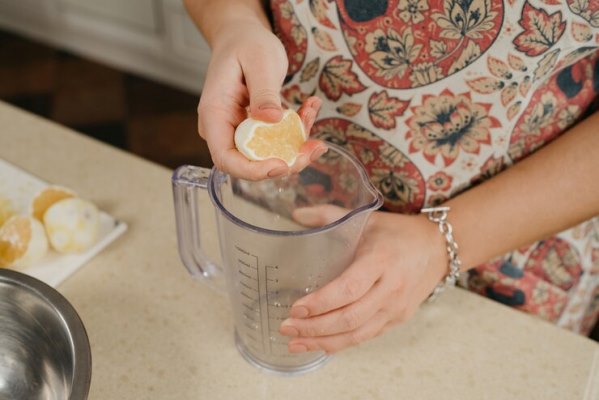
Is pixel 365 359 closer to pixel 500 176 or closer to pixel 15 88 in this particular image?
pixel 500 176

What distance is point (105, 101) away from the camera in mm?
2357

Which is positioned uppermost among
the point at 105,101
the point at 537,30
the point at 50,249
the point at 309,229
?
the point at 537,30

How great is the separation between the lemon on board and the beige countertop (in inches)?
1.3

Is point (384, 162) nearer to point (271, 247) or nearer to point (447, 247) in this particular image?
point (447, 247)

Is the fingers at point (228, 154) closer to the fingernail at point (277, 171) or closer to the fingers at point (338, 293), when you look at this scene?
the fingernail at point (277, 171)

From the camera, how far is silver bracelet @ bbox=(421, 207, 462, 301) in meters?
0.64

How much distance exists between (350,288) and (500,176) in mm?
265

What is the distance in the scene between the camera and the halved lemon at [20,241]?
2.13 feet

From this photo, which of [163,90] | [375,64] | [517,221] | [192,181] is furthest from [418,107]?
[163,90]

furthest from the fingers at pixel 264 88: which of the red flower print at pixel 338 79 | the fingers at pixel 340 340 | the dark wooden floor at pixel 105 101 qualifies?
the dark wooden floor at pixel 105 101

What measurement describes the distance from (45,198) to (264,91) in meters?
0.34

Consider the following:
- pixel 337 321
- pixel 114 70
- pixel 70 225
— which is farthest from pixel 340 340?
pixel 114 70

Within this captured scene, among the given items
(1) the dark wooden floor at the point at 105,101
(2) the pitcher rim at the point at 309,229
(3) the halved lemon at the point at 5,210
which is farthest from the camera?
(1) the dark wooden floor at the point at 105,101

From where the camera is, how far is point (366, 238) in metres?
0.61
